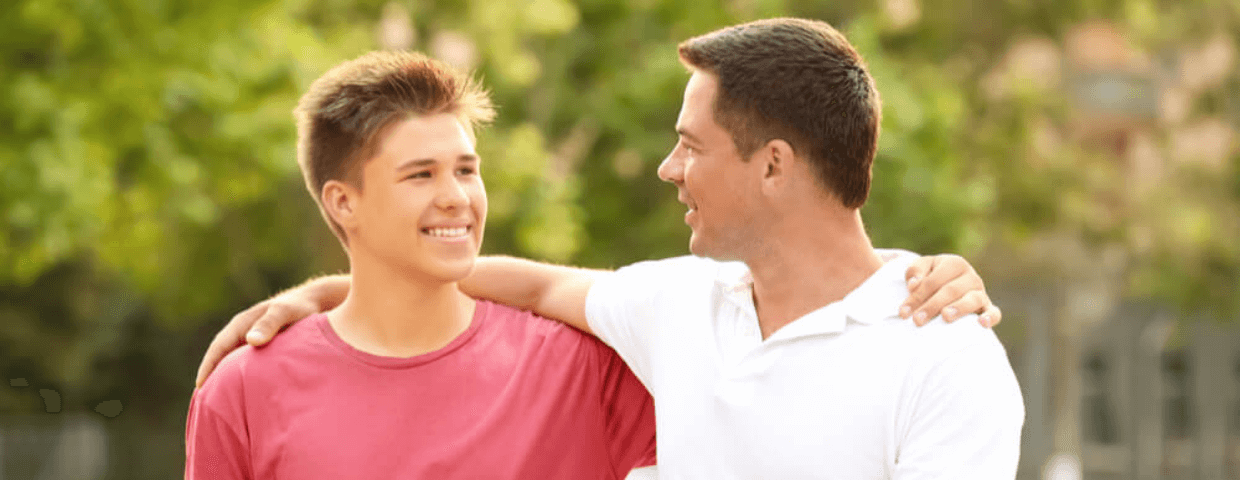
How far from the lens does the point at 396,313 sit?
162 inches

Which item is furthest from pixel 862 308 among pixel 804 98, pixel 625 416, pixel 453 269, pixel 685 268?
pixel 453 269

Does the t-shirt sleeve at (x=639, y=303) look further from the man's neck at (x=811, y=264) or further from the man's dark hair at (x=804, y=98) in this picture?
the man's dark hair at (x=804, y=98)

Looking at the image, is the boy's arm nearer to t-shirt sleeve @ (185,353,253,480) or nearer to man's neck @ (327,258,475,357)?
t-shirt sleeve @ (185,353,253,480)

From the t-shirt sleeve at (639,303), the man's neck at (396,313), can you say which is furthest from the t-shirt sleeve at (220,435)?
the t-shirt sleeve at (639,303)

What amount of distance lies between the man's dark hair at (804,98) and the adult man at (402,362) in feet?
2.16

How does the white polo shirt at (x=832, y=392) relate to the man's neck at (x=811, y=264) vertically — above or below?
below

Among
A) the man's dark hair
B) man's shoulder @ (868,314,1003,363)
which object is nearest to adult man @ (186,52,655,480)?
the man's dark hair

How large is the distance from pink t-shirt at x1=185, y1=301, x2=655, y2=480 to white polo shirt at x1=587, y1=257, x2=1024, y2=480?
0.87ft

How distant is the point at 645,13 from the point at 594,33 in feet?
2.20

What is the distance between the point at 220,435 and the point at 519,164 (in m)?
12.2

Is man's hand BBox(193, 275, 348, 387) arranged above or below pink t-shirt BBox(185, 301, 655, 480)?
above

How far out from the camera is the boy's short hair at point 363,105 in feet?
13.3

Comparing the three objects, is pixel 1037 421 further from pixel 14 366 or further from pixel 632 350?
pixel 632 350

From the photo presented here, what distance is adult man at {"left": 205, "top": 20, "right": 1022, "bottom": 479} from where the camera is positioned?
352 centimetres
